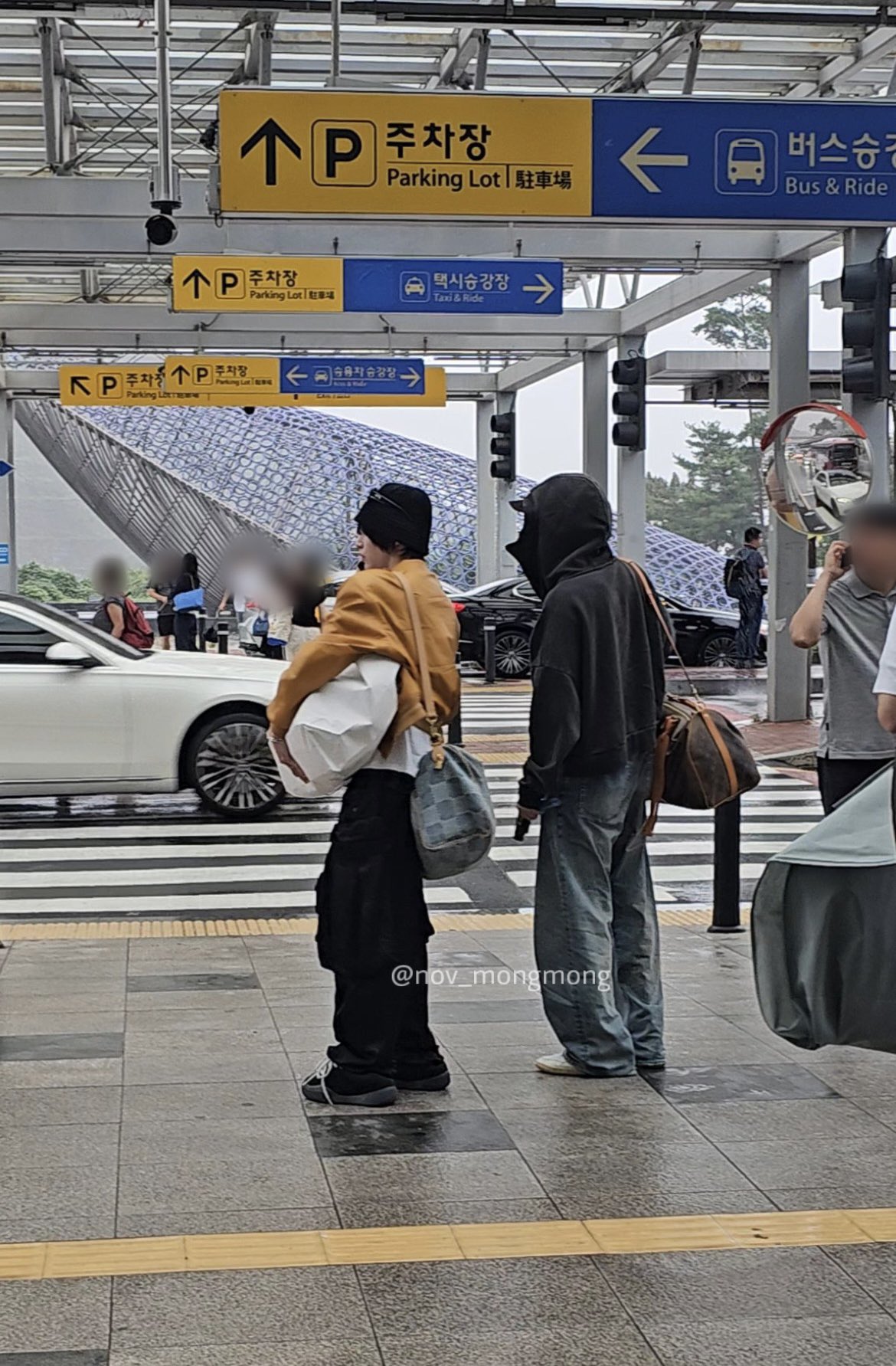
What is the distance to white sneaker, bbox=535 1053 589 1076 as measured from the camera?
5.92 metres

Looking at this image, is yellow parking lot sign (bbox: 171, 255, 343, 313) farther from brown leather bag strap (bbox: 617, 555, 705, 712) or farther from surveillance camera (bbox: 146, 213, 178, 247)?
brown leather bag strap (bbox: 617, 555, 705, 712)

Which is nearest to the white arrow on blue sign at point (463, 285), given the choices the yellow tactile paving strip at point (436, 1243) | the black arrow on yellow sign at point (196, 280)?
the black arrow on yellow sign at point (196, 280)

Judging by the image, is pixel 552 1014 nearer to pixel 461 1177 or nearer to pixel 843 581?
pixel 461 1177

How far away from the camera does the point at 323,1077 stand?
562 cm

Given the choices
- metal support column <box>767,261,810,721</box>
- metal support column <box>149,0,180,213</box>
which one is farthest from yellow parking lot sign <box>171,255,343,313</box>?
metal support column <box>149,0,180,213</box>

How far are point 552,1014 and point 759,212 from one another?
7.11 metres

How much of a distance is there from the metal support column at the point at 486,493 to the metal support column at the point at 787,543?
20202 mm

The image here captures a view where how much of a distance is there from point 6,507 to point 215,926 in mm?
31852

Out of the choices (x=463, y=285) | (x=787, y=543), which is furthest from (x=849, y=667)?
(x=787, y=543)

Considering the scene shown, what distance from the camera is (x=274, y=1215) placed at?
4516mm

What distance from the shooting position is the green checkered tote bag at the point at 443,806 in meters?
5.47

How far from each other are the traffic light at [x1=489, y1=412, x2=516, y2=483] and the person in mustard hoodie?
28.4m

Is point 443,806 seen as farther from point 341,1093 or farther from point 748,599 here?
point 748,599

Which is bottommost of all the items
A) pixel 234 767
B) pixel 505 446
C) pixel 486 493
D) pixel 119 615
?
pixel 234 767
